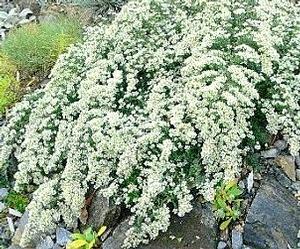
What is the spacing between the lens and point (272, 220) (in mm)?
3471

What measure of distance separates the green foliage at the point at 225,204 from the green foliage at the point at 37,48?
231 centimetres

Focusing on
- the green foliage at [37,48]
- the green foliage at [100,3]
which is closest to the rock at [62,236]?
the green foliage at [37,48]

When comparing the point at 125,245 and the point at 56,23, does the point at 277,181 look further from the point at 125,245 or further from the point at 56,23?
the point at 56,23

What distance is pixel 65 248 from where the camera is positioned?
364 centimetres

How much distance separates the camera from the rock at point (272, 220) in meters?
3.41

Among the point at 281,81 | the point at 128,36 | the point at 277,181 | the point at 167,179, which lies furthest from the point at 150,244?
the point at 128,36

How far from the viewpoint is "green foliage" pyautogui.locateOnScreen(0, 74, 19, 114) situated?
4969 millimetres

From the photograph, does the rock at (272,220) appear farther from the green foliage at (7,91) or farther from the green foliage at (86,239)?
the green foliage at (7,91)

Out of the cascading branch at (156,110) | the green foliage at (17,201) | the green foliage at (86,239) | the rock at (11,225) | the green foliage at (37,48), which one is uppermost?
the cascading branch at (156,110)

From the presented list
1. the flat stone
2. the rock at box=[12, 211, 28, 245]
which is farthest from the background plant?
the flat stone

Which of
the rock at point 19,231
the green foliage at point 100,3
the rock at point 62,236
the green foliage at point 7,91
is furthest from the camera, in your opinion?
the green foliage at point 100,3

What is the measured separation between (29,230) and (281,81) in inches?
69.0

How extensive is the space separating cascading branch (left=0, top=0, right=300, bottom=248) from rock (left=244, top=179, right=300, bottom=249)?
0.82 feet

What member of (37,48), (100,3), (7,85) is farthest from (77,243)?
(100,3)
